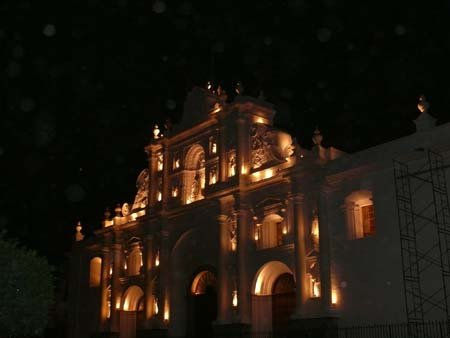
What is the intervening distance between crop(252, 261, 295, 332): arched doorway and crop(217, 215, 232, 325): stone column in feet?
5.62

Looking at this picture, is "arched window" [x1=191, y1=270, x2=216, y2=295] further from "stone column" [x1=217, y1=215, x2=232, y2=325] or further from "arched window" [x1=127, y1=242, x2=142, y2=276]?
"arched window" [x1=127, y1=242, x2=142, y2=276]

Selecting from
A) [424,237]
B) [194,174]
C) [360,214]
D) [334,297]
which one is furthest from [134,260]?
[424,237]

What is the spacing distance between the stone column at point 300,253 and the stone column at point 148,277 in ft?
45.5

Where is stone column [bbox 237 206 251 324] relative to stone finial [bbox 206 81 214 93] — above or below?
below

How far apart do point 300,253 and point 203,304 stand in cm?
1056

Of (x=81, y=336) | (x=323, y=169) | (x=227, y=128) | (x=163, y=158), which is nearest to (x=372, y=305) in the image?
(x=323, y=169)

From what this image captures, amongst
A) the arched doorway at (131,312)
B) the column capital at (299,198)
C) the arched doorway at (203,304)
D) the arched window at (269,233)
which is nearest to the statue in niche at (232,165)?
Answer: the arched window at (269,233)

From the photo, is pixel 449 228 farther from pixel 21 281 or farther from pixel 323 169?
pixel 21 281

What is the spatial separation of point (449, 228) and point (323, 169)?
25.0 ft

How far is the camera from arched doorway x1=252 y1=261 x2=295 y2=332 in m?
34.8

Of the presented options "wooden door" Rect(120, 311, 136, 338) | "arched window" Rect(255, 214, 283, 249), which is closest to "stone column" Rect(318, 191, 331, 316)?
"arched window" Rect(255, 214, 283, 249)

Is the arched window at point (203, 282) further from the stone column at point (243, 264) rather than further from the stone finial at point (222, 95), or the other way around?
the stone finial at point (222, 95)

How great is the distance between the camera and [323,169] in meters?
32.7

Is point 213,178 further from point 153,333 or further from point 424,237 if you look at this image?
point 424,237
